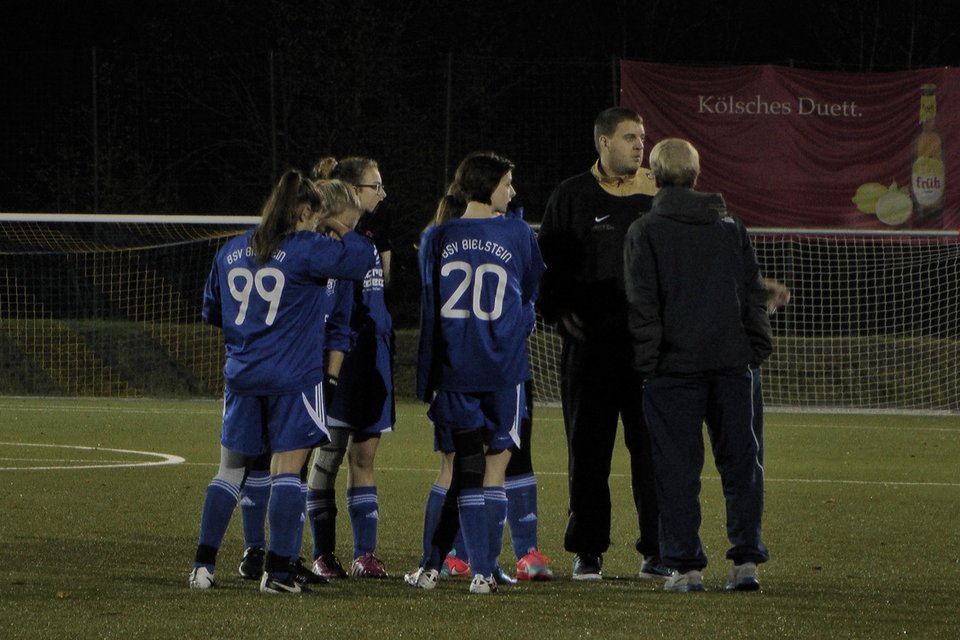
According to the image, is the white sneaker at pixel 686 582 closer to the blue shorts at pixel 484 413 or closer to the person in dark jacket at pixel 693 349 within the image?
the person in dark jacket at pixel 693 349

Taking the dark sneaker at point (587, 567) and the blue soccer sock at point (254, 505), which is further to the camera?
the dark sneaker at point (587, 567)

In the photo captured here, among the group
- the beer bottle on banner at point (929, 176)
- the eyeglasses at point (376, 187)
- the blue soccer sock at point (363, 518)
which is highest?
the beer bottle on banner at point (929, 176)

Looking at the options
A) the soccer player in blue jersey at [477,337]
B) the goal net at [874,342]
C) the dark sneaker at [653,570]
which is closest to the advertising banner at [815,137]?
the goal net at [874,342]

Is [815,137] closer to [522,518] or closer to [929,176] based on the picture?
[929,176]

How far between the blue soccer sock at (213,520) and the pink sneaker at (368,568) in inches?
30.2

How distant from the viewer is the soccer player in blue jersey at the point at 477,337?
21.7ft

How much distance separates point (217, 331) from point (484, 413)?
15142mm

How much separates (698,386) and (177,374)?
51.2 feet

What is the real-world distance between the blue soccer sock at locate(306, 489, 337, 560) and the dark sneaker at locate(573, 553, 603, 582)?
1.03 metres

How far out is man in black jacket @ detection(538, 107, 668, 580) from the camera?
7.29m

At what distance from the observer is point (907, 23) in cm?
3017

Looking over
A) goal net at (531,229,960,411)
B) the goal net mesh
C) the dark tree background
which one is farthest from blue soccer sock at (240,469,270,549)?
the dark tree background

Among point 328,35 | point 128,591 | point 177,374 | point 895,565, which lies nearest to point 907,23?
point 328,35

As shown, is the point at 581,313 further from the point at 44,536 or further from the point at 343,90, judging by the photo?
the point at 343,90
